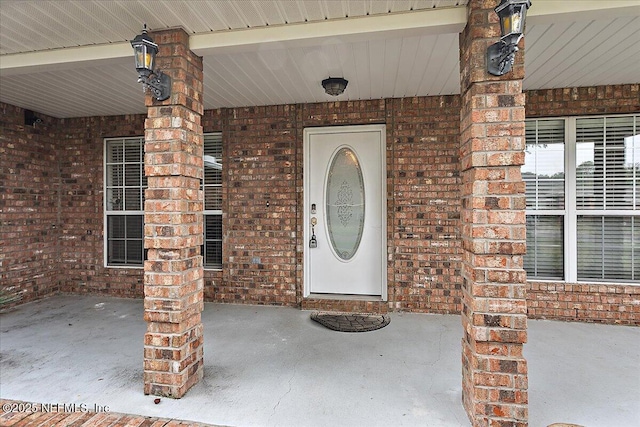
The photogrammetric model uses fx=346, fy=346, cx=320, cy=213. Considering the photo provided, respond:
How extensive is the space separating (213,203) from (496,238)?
12.9 ft

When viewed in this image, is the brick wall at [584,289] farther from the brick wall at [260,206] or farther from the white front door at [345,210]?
the brick wall at [260,206]

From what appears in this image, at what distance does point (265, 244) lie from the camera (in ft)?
15.7

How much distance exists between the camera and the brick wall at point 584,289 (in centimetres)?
402

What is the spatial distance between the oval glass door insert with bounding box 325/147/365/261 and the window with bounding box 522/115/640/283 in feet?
6.89

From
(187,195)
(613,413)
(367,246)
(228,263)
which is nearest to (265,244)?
(228,263)

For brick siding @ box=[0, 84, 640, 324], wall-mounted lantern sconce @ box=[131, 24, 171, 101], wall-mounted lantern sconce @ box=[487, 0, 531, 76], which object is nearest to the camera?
wall-mounted lantern sconce @ box=[487, 0, 531, 76]

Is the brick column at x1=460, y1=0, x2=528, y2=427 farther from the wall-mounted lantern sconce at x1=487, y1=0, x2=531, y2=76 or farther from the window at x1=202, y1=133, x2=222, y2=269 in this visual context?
the window at x1=202, y1=133, x2=222, y2=269

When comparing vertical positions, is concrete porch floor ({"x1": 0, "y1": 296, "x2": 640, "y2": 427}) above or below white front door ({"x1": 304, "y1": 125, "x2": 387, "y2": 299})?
below

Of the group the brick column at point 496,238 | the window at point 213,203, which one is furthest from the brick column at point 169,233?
the window at point 213,203

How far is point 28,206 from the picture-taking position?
200 inches

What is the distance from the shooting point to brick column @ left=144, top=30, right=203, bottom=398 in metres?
2.52

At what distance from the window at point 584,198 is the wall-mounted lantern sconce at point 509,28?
8.82 ft

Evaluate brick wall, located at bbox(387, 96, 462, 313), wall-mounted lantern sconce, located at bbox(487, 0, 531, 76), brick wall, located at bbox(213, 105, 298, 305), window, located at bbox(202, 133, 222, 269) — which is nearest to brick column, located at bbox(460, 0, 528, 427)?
wall-mounted lantern sconce, located at bbox(487, 0, 531, 76)

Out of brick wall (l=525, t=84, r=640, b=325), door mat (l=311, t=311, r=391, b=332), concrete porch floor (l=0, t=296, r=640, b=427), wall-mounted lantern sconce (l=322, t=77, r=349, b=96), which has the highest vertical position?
wall-mounted lantern sconce (l=322, t=77, r=349, b=96)
